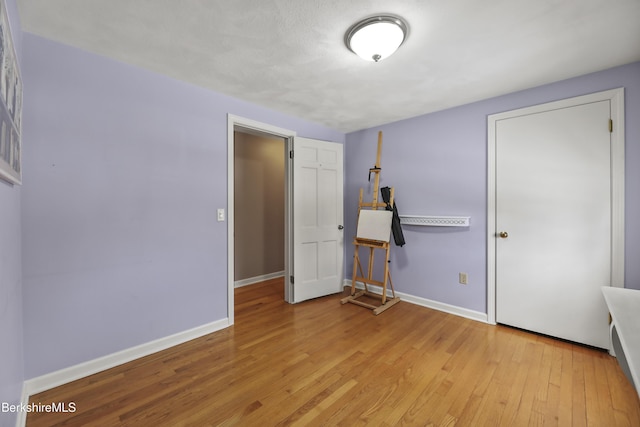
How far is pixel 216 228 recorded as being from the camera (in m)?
2.67

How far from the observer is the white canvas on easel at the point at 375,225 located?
130 inches

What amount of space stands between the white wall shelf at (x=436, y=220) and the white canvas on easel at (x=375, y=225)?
0.96 ft

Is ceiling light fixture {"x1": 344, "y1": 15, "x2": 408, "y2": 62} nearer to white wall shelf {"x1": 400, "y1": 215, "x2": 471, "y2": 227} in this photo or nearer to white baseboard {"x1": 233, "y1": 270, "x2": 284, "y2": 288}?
white wall shelf {"x1": 400, "y1": 215, "x2": 471, "y2": 227}

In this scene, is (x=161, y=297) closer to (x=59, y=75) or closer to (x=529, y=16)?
(x=59, y=75)

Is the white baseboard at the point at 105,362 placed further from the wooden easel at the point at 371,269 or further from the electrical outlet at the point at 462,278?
the electrical outlet at the point at 462,278

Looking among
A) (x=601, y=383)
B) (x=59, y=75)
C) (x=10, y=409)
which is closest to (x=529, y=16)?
(x=601, y=383)

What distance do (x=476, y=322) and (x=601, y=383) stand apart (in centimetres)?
105

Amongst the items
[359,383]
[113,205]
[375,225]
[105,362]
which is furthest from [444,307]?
[113,205]

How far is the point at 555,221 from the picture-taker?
2432 millimetres

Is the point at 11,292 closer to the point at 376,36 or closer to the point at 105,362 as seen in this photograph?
the point at 105,362

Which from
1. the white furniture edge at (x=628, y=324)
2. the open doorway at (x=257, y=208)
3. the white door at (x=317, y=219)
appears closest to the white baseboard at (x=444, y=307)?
the white door at (x=317, y=219)

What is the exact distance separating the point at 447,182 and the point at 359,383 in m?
2.35

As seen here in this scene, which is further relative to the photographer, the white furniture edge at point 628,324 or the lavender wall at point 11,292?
the lavender wall at point 11,292

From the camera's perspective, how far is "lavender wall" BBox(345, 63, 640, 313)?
9.07ft
